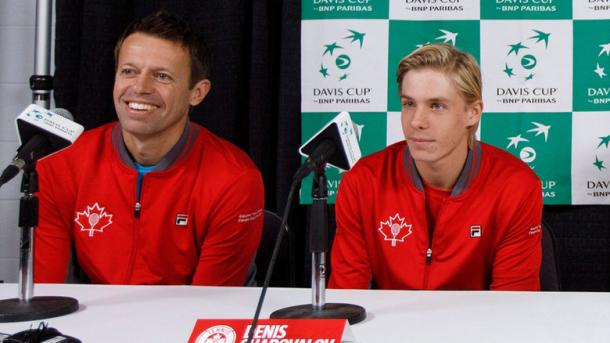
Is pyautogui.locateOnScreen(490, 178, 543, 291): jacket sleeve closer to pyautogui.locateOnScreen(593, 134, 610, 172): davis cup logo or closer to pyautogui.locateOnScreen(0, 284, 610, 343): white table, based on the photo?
pyautogui.locateOnScreen(0, 284, 610, 343): white table

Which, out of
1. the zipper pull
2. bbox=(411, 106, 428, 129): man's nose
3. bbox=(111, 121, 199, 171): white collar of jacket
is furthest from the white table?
bbox=(411, 106, 428, 129): man's nose

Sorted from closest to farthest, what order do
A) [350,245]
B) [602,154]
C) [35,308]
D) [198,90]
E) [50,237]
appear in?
[35,308] → [50,237] → [350,245] → [198,90] → [602,154]

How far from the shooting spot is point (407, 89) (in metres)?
1.95

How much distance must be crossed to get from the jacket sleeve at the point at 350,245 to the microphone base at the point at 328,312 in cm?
65

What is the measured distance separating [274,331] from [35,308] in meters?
0.49

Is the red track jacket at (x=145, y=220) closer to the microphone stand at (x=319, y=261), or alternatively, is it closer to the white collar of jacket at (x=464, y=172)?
the white collar of jacket at (x=464, y=172)

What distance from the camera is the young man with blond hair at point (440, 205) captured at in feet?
6.09

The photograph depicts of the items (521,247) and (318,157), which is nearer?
(318,157)

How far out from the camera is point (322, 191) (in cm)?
118

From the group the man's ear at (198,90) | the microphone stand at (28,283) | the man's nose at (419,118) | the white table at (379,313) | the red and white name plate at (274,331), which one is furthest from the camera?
the man's ear at (198,90)

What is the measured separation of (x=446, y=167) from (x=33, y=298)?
Result: 1135mm

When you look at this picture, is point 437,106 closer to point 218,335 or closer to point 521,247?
point 521,247

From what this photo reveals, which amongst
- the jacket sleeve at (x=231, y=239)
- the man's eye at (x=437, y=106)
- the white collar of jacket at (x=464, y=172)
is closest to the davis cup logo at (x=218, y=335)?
the jacket sleeve at (x=231, y=239)

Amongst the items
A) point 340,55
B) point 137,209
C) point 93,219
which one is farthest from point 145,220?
point 340,55
